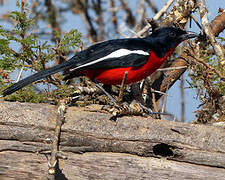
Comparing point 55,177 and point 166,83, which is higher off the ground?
point 166,83

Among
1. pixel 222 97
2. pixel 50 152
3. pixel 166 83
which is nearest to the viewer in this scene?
pixel 50 152

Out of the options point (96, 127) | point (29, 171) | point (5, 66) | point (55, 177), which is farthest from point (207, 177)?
point (5, 66)

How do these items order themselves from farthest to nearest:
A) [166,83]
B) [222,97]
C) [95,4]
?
1. [95,4]
2. [166,83]
3. [222,97]

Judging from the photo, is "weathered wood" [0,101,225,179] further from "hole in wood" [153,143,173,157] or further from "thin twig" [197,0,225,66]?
"thin twig" [197,0,225,66]

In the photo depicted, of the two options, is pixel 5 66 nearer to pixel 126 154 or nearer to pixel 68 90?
pixel 68 90

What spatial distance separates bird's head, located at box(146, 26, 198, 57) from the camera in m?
3.67

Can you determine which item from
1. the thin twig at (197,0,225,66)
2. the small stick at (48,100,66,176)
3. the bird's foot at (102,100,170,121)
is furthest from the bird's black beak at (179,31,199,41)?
the small stick at (48,100,66,176)

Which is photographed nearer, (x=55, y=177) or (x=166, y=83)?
(x=55, y=177)

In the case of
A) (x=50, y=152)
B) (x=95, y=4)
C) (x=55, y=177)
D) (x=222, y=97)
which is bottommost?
(x=55, y=177)

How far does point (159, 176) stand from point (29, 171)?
108 centimetres

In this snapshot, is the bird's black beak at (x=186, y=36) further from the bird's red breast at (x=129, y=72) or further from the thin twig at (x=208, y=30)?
the bird's red breast at (x=129, y=72)

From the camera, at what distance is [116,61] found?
137 inches

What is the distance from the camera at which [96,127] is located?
3361mm

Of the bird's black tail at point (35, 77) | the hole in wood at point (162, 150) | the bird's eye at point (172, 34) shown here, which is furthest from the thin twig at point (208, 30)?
the bird's black tail at point (35, 77)
